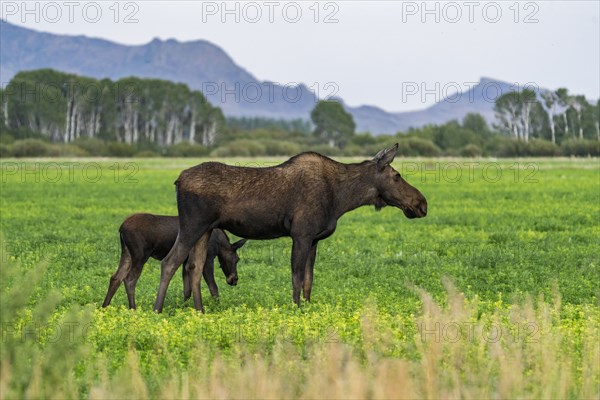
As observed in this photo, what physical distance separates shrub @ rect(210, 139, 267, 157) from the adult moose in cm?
12651

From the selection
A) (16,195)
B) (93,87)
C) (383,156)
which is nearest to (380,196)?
(383,156)

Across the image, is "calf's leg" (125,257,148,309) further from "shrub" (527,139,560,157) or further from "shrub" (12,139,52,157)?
"shrub" (12,139,52,157)

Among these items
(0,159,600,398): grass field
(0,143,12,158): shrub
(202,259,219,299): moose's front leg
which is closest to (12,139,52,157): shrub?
(0,143,12,158): shrub

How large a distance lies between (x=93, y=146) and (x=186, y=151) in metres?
17.0

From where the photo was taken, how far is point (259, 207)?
14695 mm

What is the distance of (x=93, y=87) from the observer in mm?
160375

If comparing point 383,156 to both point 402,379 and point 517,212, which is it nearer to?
point 402,379

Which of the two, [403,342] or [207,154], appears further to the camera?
[207,154]

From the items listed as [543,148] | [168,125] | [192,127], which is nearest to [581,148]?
[543,148]

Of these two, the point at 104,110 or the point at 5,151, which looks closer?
the point at 5,151

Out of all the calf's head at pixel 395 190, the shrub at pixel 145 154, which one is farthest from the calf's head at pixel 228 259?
the shrub at pixel 145 154

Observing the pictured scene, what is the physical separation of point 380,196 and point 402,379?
833 cm

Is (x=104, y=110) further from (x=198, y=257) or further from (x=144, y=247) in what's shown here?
(x=198, y=257)

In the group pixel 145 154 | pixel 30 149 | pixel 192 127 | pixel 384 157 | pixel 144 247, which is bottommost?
pixel 144 247
